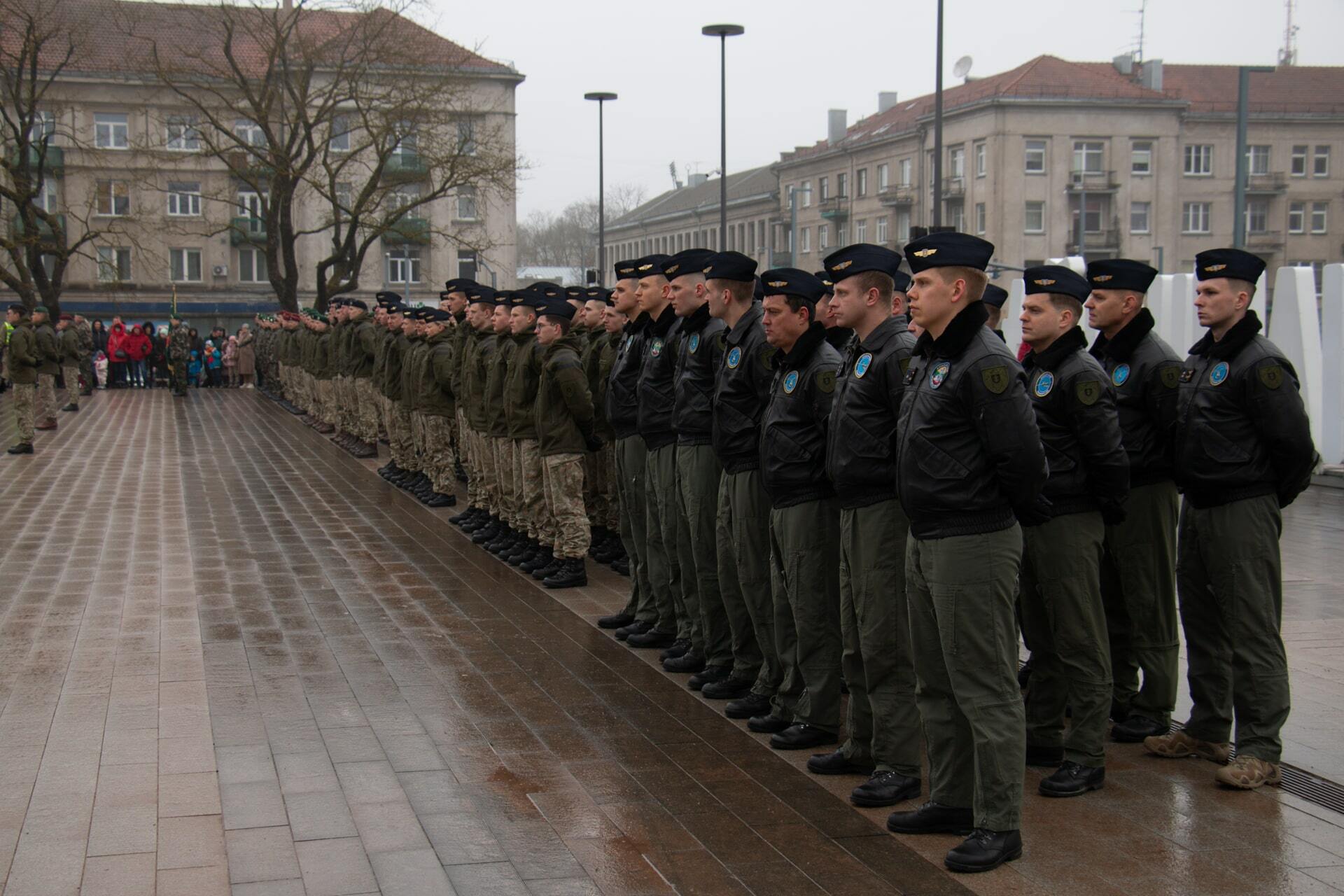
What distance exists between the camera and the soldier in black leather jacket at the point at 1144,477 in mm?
6277

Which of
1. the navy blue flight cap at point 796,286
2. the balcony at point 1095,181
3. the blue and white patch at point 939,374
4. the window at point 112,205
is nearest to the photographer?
the blue and white patch at point 939,374

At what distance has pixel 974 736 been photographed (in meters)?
5.08

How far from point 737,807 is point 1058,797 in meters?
1.34

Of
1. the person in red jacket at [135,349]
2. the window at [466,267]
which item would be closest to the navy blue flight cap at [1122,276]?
the person in red jacket at [135,349]

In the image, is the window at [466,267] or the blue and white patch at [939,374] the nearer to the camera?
the blue and white patch at [939,374]

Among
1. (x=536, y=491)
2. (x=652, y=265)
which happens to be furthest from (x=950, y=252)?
(x=536, y=491)

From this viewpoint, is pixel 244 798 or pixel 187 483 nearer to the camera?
pixel 244 798

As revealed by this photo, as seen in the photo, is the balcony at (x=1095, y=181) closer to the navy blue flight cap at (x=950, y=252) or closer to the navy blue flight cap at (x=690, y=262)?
the navy blue flight cap at (x=690, y=262)

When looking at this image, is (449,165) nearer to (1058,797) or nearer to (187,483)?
(187,483)

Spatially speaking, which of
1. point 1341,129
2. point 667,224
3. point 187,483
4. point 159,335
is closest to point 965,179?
point 1341,129

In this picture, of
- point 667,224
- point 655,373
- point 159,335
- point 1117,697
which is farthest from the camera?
point 667,224

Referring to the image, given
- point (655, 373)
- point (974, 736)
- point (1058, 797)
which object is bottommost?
point (1058, 797)

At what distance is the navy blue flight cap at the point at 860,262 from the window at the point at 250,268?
209 ft

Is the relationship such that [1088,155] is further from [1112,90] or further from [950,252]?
[950,252]
